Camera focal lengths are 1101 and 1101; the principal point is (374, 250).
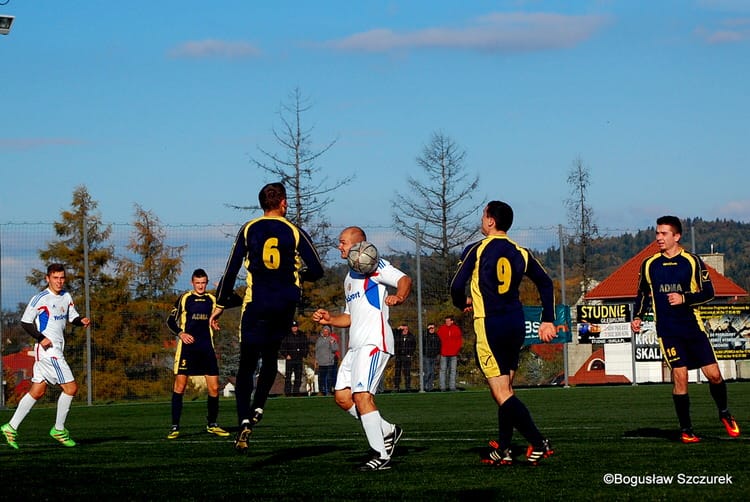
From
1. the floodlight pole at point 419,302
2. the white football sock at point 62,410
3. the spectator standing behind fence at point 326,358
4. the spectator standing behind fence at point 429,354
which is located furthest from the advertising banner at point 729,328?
the white football sock at point 62,410

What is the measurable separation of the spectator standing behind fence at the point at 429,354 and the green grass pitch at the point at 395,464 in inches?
450

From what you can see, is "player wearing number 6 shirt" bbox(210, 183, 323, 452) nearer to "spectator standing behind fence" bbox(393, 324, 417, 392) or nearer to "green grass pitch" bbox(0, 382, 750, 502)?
"green grass pitch" bbox(0, 382, 750, 502)

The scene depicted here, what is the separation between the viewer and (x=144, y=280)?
90.3ft

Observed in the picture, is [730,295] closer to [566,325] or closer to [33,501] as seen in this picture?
[566,325]

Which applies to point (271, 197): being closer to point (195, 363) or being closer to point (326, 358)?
point (195, 363)

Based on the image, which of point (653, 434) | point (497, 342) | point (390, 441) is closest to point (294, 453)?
point (390, 441)

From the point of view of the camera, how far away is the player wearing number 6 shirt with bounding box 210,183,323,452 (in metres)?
9.02

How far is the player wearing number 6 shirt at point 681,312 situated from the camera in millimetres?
10406

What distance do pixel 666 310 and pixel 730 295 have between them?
4268 centimetres

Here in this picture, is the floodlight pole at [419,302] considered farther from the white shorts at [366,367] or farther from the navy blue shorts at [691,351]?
the white shorts at [366,367]

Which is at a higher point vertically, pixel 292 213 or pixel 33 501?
pixel 292 213

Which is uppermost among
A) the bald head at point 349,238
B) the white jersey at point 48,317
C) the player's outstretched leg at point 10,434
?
the bald head at point 349,238

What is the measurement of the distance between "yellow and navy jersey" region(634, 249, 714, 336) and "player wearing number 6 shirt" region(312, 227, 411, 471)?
309 cm

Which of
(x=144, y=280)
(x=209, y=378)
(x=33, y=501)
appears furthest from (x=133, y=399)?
(x=33, y=501)
